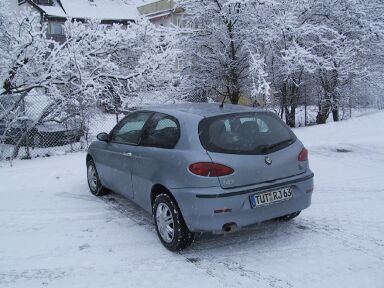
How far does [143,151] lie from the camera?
4.88 m

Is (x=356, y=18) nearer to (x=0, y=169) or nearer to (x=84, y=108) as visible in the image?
(x=84, y=108)

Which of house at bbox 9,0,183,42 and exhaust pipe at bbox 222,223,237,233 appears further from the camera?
house at bbox 9,0,183,42

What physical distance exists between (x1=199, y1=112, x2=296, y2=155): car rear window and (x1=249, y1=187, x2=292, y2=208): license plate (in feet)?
1.39

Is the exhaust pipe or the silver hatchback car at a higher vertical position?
the silver hatchback car

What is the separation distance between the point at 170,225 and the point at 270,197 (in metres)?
1.10

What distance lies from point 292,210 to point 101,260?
206 cm

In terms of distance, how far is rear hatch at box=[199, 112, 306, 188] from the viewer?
4.07 metres

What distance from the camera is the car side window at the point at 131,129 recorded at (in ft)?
17.2

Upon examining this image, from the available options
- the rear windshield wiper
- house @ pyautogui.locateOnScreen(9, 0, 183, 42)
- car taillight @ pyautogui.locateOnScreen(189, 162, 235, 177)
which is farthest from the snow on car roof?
house @ pyautogui.locateOnScreen(9, 0, 183, 42)

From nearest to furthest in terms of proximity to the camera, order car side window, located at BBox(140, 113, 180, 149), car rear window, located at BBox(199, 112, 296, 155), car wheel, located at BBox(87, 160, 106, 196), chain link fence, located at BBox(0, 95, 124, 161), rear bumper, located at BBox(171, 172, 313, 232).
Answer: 1. rear bumper, located at BBox(171, 172, 313, 232)
2. car rear window, located at BBox(199, 112, 296, 155)
3. car side window, located at BBox(140, 113, 180, 149)
4. car wheel, located at BBox(87, 160, 106, 196)
5. chain link fence, located at BBox(0, 95, 124, 161)

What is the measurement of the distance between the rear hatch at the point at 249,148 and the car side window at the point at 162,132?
1.17ft

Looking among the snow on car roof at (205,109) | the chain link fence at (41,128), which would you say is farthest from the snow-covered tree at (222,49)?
the snow on car roof at (205,109)

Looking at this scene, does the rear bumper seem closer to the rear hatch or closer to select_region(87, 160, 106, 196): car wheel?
the rear hatch

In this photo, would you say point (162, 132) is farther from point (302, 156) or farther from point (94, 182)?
point (94, 182)
